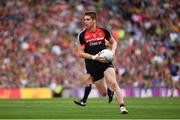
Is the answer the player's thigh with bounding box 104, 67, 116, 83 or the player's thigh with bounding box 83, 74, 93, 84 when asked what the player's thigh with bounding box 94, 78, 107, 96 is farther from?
the player's thigh with bounding box 104, 67, 116, 83

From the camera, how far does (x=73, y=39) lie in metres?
33.8

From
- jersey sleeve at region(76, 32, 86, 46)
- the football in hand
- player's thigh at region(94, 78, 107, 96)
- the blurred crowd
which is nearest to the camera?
the football in hand

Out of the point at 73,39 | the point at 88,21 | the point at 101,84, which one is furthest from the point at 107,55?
the point at 73,39

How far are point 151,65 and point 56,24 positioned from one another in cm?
534

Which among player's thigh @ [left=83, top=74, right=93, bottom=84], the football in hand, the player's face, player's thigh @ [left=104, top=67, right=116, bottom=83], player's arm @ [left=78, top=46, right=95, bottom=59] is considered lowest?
player's thigh @ [left=83, top=74, right=93, bottom=84]

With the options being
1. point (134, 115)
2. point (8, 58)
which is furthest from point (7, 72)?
point (134, 115)

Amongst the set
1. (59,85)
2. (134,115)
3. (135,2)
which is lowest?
(59,85)

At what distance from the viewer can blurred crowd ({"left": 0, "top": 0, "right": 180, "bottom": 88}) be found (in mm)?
32312

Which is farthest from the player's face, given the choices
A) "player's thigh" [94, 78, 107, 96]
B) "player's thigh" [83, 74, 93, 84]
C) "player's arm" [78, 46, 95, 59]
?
"player's thigh" [83, 74, 93, 84]

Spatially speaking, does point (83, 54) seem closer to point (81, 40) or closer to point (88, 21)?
point (81, 40)

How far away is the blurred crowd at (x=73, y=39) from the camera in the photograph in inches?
1272

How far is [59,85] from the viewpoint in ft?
105

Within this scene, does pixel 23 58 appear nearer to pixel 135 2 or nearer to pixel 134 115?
pixel 135 2

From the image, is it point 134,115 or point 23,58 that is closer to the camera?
point 134,115
